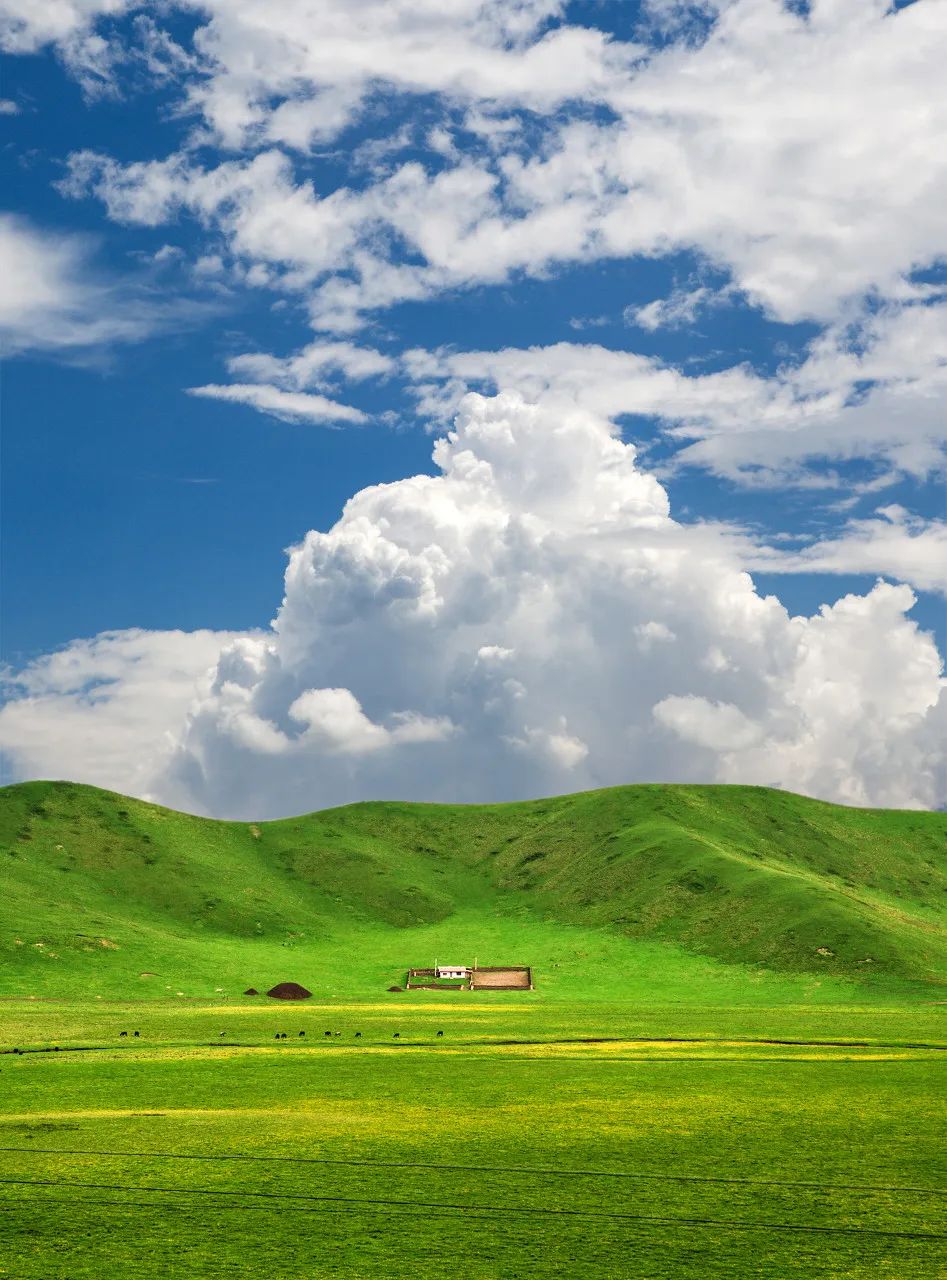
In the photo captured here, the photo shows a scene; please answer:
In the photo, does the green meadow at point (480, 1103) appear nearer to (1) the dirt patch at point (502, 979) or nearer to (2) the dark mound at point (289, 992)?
(2) the dark mound at point (289, 992)

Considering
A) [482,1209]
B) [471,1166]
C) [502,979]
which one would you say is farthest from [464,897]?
[482,1209]

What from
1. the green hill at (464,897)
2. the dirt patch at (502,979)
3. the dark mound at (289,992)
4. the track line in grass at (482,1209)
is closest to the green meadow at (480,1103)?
Answer: the track line in grass at (482,1209)

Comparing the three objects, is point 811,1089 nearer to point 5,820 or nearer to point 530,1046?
point 530,1046

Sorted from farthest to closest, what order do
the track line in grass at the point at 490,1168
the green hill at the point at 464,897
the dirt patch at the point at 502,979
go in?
the green hill at the point at 464,897 < the dirt patch at the point at 502,979 < the track line in grass at the point at 490,1168

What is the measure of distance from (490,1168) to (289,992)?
85.7 m

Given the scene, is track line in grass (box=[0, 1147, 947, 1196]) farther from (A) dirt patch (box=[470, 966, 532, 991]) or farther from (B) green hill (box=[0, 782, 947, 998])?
(A) dirt patch (box=[470, 966, 532, 991])

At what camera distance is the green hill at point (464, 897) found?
119 m

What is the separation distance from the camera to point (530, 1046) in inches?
1832

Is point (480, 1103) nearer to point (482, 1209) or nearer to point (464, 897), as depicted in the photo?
point (482, 1209)

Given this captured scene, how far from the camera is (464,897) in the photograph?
579 feet

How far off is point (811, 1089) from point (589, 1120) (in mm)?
9342

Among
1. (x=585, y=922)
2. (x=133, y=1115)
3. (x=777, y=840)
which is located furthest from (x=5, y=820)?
(x=133, y=1115)

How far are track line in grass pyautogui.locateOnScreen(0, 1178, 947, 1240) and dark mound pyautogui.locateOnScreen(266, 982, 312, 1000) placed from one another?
278 ft

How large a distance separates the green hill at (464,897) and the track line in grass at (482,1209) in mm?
87359
